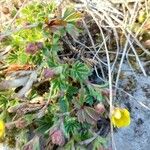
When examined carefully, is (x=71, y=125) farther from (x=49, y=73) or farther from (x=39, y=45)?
(x=39, y=45)

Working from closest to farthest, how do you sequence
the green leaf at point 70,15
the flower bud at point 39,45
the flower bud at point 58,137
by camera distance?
the flower bud at point 58,137
the flower bud at point 39,45
the green leaf at point 70,15

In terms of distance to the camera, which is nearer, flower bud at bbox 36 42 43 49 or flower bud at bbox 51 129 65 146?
flower bud at bbox 51 129 65 146

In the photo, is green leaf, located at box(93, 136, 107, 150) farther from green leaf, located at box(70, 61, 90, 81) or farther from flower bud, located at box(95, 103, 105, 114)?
green leaf, located at box(70, 61, 90, 81)

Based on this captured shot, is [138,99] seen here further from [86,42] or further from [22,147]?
[22,147]

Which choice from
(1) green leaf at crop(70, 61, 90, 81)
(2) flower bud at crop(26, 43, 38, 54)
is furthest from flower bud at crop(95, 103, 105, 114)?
(2) flower bud at crop(26, 43, 38, 54)

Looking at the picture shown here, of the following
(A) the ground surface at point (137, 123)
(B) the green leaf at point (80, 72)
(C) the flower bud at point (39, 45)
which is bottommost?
(A) the ground surface at point (137, 123)

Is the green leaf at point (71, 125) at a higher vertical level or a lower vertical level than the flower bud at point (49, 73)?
lower

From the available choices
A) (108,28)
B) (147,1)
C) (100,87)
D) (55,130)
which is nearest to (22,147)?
(55,130)

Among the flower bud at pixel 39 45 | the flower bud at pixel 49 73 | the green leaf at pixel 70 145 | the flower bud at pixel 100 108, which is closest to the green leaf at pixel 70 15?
the flower bud at pixel 39 45

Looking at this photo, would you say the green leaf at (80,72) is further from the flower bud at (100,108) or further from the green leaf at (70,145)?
the green leaf at (70,145)
